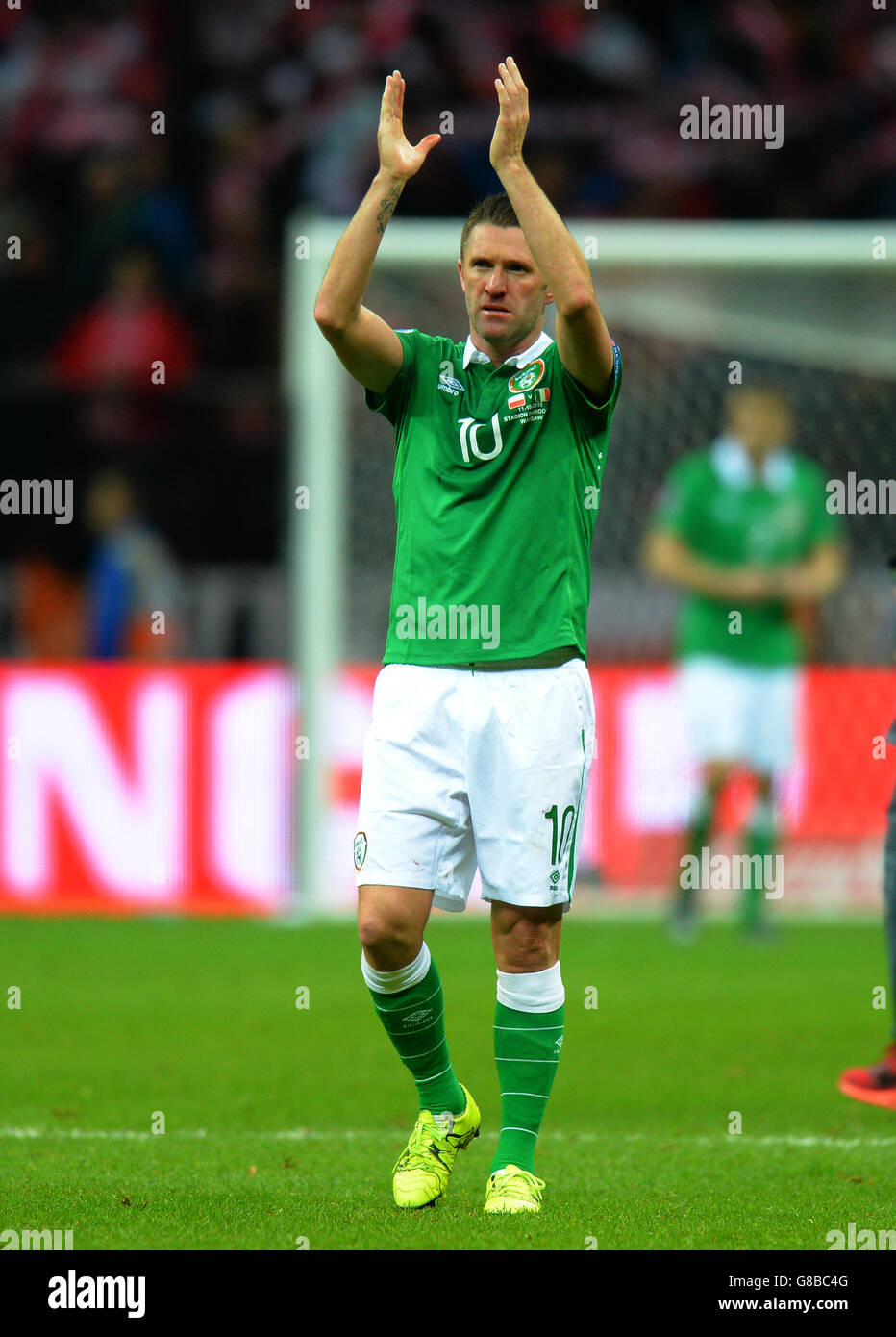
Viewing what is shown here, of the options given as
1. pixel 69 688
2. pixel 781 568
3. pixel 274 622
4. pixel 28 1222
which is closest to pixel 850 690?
pixel 781 568

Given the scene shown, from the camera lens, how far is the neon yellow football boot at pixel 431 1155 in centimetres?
434

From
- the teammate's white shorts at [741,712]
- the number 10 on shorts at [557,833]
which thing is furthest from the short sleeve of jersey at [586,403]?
the teammate's white shorts at [741,712]

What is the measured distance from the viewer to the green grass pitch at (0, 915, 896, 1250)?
13.8 feet

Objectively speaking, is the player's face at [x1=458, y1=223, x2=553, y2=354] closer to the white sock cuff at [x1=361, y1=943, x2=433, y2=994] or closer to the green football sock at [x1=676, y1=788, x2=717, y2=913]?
the white sock cuff at [x1=361, y1=943, x2=433, y2=994]

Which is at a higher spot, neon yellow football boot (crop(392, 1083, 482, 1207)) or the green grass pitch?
neon yellow football boot (crop(392, 1083, 482, 1207))

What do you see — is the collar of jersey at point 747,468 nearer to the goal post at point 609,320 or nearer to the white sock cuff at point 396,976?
the goal post at point 609,320

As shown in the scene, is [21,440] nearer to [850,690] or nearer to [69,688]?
[69,688]

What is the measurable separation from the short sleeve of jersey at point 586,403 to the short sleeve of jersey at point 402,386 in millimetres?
347

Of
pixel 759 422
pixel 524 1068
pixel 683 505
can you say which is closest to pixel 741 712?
pixel 683 505

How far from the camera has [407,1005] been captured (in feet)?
14.7

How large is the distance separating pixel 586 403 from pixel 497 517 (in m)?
0.31

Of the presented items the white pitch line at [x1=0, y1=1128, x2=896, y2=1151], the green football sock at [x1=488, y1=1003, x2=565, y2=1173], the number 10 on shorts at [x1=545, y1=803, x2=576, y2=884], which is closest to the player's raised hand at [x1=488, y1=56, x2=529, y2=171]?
the number 10 on shorts at [x1=545, y1=803, x2=576, y2=884]

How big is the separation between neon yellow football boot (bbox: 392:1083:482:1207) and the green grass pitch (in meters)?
0.08

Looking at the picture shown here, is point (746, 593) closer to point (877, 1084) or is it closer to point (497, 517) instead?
point (877, 1084)
